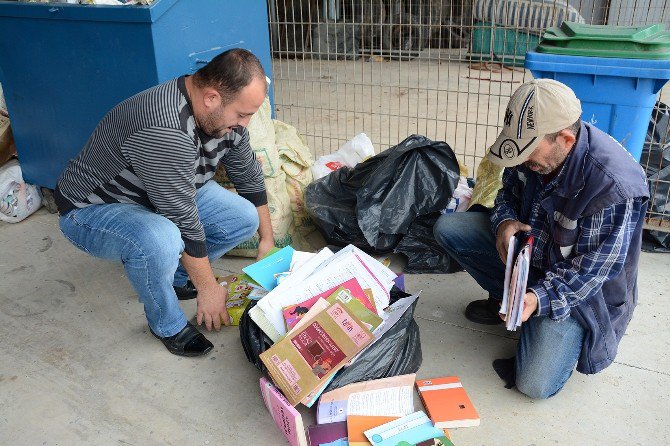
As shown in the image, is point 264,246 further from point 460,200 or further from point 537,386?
point 537,386

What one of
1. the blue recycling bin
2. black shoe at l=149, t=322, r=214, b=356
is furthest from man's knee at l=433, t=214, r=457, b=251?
the blue recycling bin

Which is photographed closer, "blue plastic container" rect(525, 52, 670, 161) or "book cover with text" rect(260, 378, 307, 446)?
"book cover with text" rect(260, 378, 307, 446)

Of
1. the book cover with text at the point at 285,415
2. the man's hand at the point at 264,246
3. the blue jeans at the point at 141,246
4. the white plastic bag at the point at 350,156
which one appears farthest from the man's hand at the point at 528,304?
the white plastic bag at the point at 350,156

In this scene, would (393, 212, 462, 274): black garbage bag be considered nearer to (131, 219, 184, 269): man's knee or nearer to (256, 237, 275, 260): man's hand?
(256, 237, 275, 260): man's hand

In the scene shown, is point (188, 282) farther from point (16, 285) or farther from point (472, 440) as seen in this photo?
point (472, 440)

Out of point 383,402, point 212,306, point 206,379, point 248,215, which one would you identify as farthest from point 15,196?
point 383,402

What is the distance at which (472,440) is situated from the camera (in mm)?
1881

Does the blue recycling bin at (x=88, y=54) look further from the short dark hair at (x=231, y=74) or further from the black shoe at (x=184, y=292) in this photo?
the black shoe at (x=184, y=292)

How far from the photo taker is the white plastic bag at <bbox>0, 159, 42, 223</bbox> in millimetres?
3395

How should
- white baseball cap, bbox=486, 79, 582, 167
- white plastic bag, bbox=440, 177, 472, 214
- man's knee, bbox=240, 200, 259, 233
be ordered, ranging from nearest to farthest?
white baseball cap, bbox=486, 79, 582, 167, man's knee, bbox=240, 200, 259, 233, white plastic bag, bbox=440, 177, 472, 214

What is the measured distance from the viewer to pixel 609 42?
92.2 inches

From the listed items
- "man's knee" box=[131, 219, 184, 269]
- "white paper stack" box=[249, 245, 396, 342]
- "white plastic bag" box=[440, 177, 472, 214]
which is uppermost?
"man's knee" box=[131, 219, 184, 269]

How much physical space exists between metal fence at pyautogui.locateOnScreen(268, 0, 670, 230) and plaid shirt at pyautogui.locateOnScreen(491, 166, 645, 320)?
1210 mm

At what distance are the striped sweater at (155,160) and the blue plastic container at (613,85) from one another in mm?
1281
